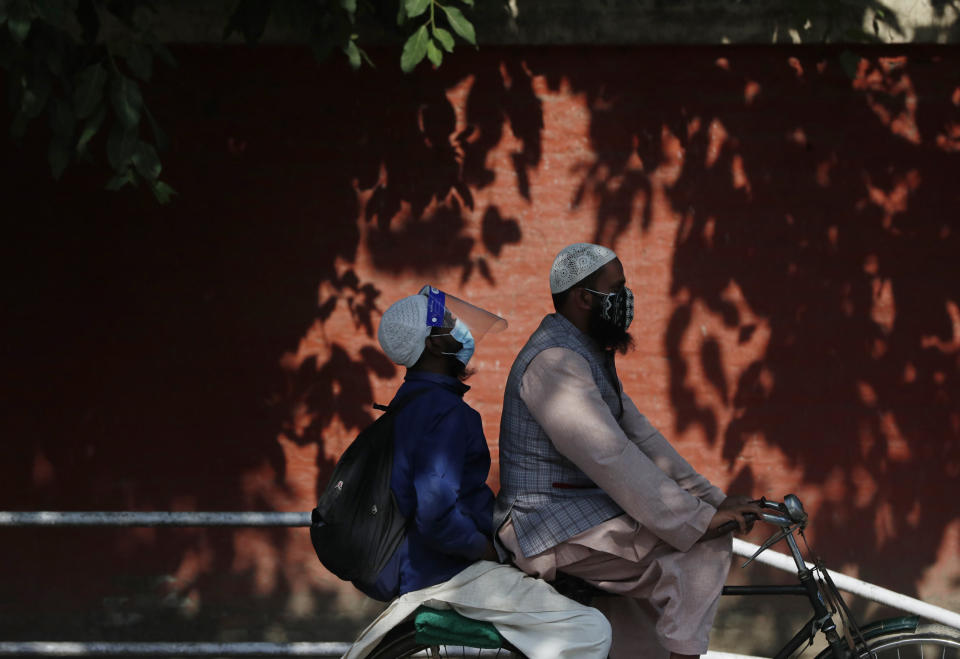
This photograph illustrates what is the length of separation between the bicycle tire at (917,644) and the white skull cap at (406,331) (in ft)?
5.27

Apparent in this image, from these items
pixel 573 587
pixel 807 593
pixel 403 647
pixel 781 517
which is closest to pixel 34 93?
pixel 403 647

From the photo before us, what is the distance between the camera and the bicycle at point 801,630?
3.23m

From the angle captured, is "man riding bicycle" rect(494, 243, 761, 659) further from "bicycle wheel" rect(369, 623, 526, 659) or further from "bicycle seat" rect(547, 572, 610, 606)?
"bicycle wheel" rect(369, 623, 526, 659)

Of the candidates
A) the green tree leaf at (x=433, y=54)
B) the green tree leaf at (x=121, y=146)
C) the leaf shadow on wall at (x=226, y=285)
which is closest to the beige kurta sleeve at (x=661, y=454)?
the green tree leaf at (x=433, y=54)

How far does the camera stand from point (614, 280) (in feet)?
11.2

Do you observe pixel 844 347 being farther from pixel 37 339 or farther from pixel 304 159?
pixel 37 339

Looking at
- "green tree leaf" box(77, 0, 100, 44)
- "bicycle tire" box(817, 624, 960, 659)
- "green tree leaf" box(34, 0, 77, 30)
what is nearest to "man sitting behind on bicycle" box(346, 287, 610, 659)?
"bicycle tire" box(817, 624, 960, 659)

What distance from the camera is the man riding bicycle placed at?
10.4 ft

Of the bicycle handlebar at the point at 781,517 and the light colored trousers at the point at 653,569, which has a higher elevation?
the bicycle handlebar at the point at 781,517

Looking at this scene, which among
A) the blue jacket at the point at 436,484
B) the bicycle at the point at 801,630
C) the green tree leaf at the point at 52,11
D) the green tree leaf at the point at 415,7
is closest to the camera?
the blue jacket at the point at 436,484

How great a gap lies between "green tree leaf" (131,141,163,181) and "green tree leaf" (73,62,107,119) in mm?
208

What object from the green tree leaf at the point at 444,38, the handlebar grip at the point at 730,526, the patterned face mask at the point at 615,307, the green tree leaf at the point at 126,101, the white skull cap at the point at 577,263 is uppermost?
the green tree leaf at the point at 444,38

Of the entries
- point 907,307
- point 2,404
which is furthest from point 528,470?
point 2,404

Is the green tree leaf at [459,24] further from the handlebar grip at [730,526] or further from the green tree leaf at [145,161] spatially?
the handlebar grip at [730,526]
